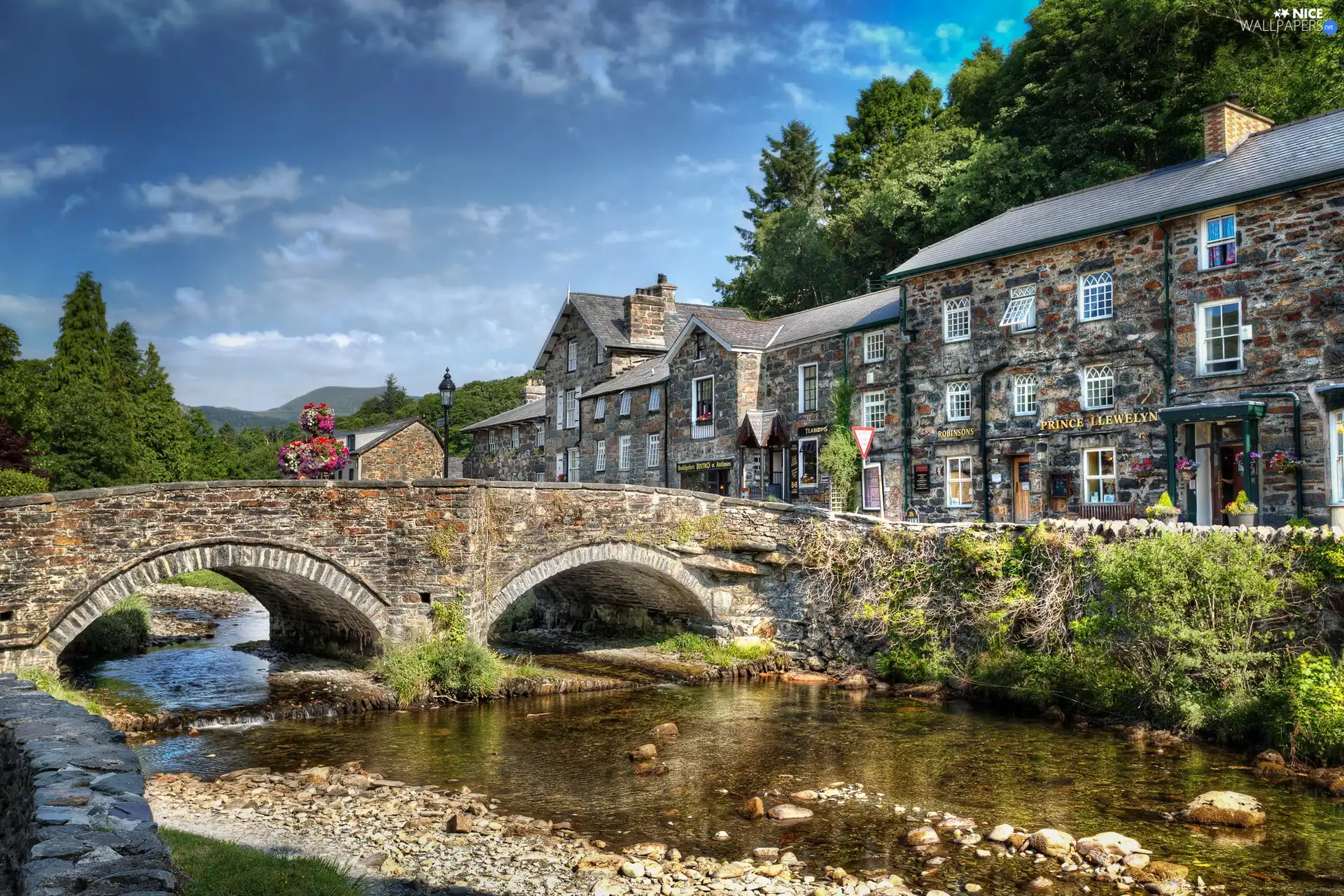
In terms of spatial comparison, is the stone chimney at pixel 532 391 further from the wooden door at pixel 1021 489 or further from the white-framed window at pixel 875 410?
the wooden door at pixel 1021 489

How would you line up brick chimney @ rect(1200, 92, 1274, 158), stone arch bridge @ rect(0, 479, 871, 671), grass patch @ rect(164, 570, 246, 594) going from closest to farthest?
stone arch bridge @ rect(0, 479, 871, 671) < brick chimney @ rect(1200, 92, 1274, 158) < grass patch @ rect(164, 570, 246, 594)

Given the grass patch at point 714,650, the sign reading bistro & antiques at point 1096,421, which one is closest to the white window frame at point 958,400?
the sign reading bistro & antiques at point 1096,421

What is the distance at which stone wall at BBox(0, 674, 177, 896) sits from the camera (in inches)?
201

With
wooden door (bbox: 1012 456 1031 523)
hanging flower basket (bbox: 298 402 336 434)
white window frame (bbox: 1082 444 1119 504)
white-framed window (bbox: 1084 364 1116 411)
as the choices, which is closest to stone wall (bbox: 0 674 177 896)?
hanging flower basket (bbox: 298 402 336 434)

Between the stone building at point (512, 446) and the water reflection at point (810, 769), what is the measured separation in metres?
31.3

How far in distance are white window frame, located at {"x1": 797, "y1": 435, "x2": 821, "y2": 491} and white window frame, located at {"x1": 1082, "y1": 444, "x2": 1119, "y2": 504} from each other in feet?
28.3

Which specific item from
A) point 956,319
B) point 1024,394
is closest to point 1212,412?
point 1024,394

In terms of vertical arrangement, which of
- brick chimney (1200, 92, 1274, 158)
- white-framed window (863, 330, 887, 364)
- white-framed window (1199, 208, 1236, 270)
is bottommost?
white-framed window (863, 330, 887, 364)

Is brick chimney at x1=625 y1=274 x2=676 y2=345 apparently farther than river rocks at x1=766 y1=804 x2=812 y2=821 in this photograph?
Yes

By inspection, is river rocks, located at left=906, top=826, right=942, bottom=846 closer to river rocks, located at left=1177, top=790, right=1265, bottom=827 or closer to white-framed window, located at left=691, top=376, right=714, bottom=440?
river rocks, located at left=1177, top=790, right=1265, bottom=827

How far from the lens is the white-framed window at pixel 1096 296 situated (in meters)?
23.9

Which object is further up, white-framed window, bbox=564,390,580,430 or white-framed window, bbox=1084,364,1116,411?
white-framed window, bbox=564,390,580,430

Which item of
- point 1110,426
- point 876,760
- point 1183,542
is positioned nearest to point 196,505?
point 876,760

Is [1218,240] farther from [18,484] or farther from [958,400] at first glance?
[18,484]
